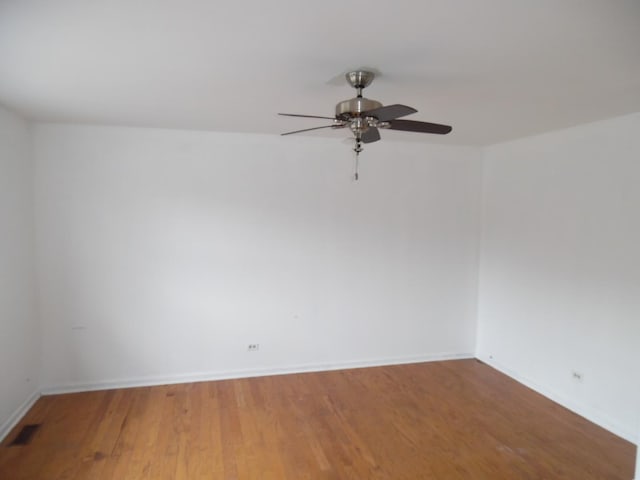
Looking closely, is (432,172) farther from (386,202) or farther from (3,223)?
(3,223)

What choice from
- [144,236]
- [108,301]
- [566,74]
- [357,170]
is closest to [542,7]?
[566,74]

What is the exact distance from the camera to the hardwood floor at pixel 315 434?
257 centimetres

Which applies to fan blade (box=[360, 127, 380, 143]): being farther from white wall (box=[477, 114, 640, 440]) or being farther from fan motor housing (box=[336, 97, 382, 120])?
white wall (box=[477, 114, 640, 440])

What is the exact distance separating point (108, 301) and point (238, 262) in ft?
4.13

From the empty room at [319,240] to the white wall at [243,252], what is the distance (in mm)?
22

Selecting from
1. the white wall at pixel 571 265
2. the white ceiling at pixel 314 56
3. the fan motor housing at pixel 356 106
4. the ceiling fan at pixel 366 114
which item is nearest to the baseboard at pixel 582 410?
the white wall at pixel 571 265

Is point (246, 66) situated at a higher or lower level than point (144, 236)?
higher

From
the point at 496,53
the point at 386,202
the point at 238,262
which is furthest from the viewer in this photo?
the point at 386,202

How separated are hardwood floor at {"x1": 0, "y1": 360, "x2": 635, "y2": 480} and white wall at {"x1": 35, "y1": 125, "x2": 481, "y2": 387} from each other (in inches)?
17.0

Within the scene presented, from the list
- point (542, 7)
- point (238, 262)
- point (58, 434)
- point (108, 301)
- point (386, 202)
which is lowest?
point (58, 434)

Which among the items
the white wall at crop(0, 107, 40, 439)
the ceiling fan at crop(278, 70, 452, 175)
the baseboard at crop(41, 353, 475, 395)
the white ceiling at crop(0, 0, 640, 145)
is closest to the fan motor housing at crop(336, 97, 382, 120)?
the ceiling fan at crop(278, 70, 452, 175)

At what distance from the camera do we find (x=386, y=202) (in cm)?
427

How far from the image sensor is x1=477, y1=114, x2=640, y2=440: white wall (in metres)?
2.96

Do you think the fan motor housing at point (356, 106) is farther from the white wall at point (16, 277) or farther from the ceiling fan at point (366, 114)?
the white wall at point (16, 277)
